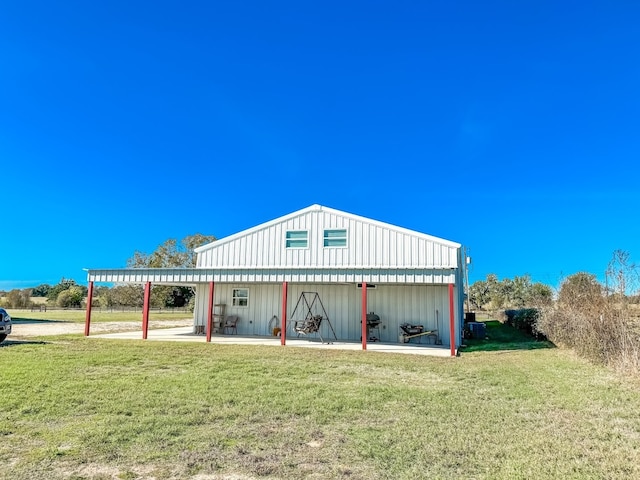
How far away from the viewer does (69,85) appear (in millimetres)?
22906

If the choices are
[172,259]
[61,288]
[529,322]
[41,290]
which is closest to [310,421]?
[529,322]

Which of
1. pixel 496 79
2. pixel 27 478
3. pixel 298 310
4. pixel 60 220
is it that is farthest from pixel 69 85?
pixel 60 220

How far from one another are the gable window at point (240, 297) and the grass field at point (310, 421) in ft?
26.3

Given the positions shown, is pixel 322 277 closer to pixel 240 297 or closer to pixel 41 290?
pixel 240 297

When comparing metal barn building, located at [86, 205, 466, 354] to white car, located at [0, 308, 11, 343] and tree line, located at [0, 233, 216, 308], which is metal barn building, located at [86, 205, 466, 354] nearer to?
white car, located at [0, 308, 11, 343]

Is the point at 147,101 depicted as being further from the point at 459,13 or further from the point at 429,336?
the point at 429,336

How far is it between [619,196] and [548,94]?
20.3 meters

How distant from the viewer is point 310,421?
464cm

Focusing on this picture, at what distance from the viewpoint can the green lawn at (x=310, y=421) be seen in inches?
131

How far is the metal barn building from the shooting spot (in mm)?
13909

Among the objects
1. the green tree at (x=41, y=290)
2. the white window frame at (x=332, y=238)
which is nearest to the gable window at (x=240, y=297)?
the white window frame at (x=332, y=238)

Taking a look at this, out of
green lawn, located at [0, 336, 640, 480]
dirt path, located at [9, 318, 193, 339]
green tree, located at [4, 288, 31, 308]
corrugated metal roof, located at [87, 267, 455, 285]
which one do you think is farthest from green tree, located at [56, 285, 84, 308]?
green lawn, located at [0, 336, 640, 480]

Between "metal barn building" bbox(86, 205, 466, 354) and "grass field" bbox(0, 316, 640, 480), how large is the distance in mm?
5322

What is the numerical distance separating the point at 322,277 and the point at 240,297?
5.46m
